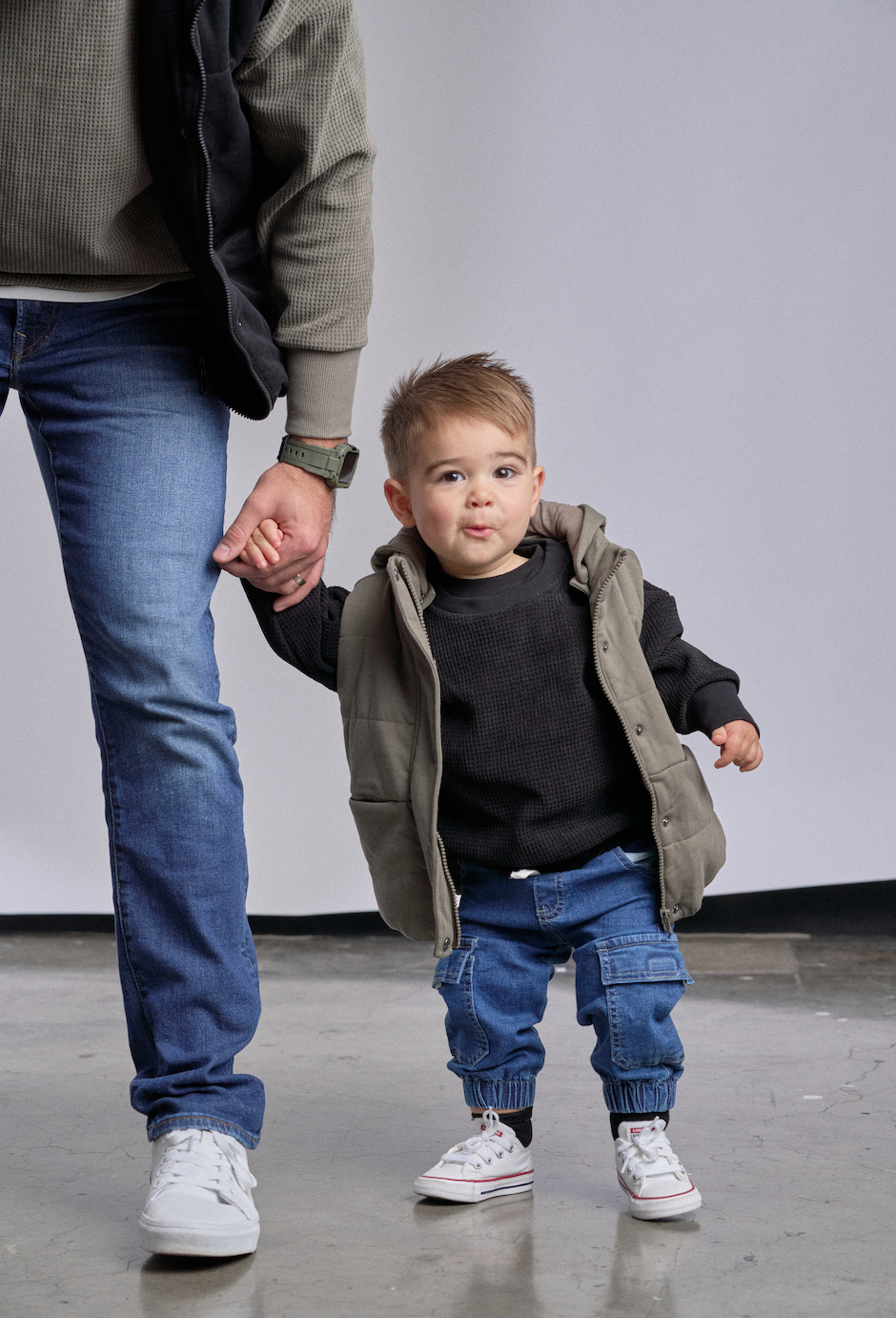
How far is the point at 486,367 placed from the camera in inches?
57.9

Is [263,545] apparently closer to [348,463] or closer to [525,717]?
[348,463]

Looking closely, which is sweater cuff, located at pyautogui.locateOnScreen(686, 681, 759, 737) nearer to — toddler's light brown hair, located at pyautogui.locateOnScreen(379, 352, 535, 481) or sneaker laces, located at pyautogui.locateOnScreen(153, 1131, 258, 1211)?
toddler's light brown hair, located at pyautogui.locateOnScreen(379, 352, 535, 481)

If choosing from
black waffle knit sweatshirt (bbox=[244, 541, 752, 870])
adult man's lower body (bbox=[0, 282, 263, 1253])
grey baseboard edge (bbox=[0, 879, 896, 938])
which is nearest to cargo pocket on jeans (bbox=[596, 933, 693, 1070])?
black waffle knit sweatshirt (bbox=[244, 541, 752, 870])

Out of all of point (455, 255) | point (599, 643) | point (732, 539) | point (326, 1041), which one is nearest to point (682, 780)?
point (599, 643)

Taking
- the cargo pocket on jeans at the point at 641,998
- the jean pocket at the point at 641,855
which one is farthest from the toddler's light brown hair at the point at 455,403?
the cargo pocket on jeans at the point at 641,998

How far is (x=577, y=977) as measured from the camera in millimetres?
1400

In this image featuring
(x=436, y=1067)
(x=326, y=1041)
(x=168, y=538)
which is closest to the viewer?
(x=168, y=538)

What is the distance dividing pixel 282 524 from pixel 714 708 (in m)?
0.50

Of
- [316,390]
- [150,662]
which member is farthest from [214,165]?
[150,662]

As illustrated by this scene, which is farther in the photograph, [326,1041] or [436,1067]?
[326,1041]

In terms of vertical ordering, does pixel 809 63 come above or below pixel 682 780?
above

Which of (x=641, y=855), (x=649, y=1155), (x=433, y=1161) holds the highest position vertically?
(x=641, y=855)

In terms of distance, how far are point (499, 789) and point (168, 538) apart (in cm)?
45

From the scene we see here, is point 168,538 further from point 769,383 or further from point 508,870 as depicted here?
point 769,383
